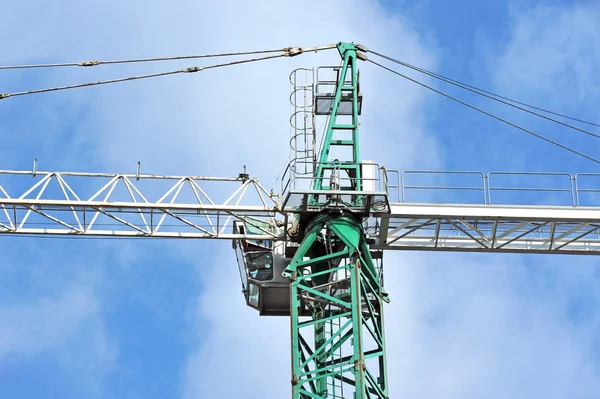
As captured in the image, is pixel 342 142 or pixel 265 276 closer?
pixel 342 142

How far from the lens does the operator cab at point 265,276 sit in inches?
1906

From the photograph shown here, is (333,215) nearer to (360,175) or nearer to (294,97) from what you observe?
(360,175)

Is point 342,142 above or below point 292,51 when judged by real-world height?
below

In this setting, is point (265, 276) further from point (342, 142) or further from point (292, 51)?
point (292, 51)

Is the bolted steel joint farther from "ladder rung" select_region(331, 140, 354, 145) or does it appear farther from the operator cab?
the operator cab

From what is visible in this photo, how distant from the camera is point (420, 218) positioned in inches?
1848

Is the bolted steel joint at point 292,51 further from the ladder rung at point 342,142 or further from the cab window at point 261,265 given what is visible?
the cab window at point 261,265

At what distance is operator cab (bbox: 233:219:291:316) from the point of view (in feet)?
159

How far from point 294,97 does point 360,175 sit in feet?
13.6

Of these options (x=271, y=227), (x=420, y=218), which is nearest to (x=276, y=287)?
(x=271, y=227)

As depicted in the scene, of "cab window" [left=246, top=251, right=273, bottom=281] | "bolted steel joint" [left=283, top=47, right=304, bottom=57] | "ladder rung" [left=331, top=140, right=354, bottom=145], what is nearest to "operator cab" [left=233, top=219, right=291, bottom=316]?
"cab window" [left=246, top=251, right=273, bottom=281]

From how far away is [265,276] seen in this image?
48688mm

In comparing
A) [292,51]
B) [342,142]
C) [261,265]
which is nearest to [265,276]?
[261,265]

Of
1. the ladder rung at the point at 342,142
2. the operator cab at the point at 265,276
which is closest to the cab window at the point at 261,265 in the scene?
the operator cab at the point at 265,276
